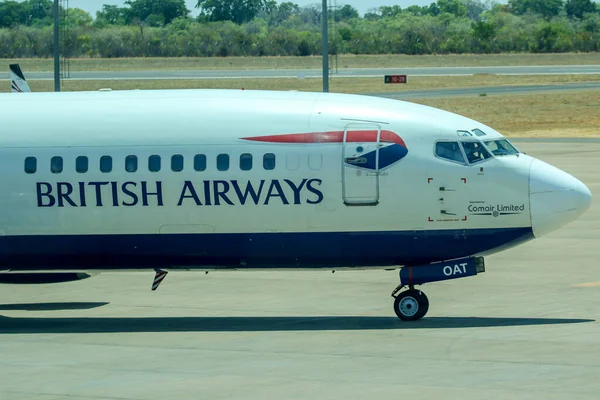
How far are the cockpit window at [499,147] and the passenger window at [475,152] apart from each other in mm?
166

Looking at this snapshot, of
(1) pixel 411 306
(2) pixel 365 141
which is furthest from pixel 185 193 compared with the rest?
(1) pixel 411 306

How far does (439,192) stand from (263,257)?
3567 millimetres

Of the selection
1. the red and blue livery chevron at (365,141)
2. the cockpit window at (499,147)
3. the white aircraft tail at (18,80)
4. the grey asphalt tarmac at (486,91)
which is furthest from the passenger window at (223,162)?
the grey asphalt tarmac at (486,91)

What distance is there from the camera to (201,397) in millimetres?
17953

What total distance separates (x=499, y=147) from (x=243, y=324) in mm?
5926

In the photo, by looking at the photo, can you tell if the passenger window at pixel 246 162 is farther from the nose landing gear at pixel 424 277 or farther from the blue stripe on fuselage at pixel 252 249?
the nose landing gear at pixel 424 277

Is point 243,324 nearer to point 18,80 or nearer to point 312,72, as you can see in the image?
point 18,80

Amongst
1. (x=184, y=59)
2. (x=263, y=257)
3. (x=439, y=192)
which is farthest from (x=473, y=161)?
(x=184, y=59)

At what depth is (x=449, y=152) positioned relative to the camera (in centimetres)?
2381

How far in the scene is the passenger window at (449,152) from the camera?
23.8 m

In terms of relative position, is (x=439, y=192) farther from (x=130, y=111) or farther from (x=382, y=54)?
(x=382, y=54)

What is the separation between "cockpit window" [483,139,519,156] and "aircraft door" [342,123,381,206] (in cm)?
213

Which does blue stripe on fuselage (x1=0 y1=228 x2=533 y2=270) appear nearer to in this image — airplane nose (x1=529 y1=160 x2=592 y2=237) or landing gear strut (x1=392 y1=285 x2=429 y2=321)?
airplane nose (x1=529 y1=160 x2=592 y2=237)

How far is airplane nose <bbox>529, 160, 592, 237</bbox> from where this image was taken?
77.3 feet
